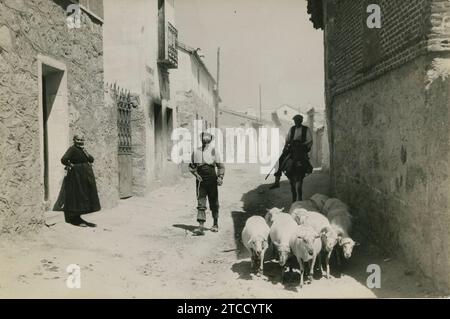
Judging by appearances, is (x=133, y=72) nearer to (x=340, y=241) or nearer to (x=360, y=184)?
(x=360, y=184)

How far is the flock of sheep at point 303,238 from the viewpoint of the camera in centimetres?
630

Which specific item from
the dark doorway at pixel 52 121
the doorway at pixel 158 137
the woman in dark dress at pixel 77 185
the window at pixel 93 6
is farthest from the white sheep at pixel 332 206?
the doorway at pixel 158 137

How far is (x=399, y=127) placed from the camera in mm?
6535

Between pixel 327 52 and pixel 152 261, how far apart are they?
663 cm

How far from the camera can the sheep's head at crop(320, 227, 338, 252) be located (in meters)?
6.51

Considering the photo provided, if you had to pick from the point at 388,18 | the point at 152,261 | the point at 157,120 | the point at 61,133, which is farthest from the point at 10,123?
the point at 157,120

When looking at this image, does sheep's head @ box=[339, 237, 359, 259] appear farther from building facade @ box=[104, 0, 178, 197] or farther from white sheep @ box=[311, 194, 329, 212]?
building facade @ box=[104, 0, 178, 197]

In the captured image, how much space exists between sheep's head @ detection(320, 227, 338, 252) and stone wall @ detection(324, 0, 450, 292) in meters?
0.87

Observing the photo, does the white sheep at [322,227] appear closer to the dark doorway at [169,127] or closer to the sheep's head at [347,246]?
the sheep's head at [347,246]

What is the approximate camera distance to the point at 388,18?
23.2ft

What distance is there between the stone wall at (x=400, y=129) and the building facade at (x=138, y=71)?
6280mm

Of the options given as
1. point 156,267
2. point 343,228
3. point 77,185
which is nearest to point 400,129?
point 343,228

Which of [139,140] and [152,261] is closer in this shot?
[152,261]

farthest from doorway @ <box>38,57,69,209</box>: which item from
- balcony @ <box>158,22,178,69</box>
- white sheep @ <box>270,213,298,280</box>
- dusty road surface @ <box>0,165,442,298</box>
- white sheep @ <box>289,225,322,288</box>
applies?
balcony @ <box>158,22,178,69</box>
